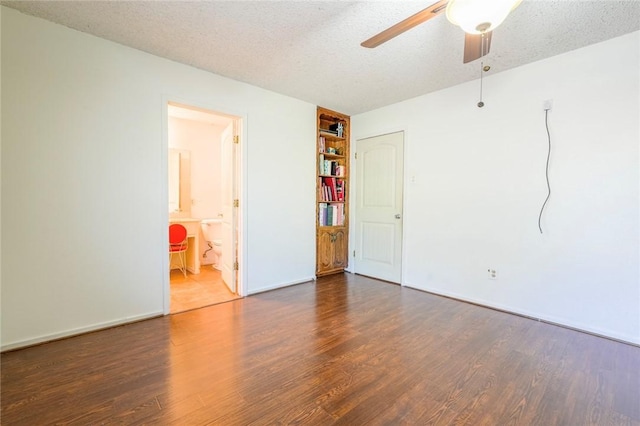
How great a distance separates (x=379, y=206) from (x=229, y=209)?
212cm

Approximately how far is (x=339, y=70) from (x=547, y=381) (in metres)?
3.07

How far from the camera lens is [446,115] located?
3.40 m

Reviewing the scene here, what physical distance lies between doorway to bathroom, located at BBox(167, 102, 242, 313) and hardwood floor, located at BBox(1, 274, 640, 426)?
0.97m

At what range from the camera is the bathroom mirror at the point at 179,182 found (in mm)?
4698

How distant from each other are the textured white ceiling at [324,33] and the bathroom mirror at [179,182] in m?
2.20

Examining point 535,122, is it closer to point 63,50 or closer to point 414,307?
point 414,307

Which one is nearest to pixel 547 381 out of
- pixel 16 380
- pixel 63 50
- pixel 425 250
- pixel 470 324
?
pixel 470 324

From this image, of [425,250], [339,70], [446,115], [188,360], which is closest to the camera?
[188,360]

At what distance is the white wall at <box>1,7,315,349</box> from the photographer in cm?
212

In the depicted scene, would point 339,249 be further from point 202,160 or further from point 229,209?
point 202,160

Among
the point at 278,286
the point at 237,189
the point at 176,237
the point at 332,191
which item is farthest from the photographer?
the point at 332,191

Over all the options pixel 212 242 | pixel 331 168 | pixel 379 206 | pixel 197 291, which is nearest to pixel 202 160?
pixel 212 242

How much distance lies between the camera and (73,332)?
2355 millimetres

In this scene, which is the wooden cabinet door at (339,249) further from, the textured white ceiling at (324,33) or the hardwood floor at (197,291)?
the textured white ceiling at (324,33)
